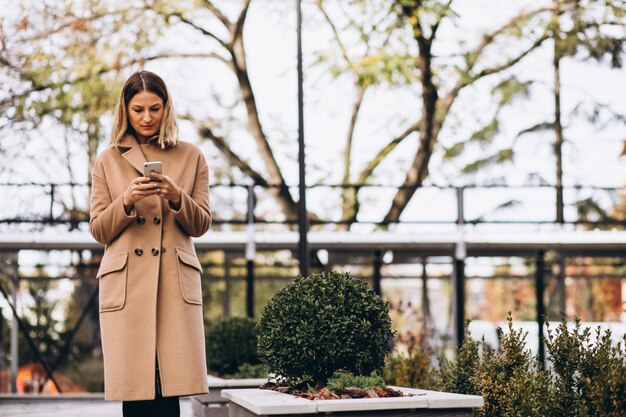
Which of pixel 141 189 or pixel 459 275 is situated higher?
pixel 141 189

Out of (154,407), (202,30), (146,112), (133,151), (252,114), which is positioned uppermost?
(202,30)

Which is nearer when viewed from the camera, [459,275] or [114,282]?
[114,282]

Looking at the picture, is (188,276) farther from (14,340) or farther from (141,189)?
(14,340)

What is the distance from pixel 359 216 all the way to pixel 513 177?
11.4 feet

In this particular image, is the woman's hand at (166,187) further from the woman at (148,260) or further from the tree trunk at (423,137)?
the tree trunk at (423,137)

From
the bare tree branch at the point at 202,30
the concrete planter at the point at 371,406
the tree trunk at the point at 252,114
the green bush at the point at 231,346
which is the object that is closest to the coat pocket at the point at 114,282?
the concrete planter at the point at 371,406

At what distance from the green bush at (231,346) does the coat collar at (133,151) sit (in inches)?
267

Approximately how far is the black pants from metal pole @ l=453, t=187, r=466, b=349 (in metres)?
15.2

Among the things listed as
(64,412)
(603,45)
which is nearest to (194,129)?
(603,45)

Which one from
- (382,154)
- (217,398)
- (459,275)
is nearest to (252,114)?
(382,154)

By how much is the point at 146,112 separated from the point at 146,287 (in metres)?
0.73

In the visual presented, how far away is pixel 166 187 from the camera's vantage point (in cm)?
449

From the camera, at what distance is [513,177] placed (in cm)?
2273

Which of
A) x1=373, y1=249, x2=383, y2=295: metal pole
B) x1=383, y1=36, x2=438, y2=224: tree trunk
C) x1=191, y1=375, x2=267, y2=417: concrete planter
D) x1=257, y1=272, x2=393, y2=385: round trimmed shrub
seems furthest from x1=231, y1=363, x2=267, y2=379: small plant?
x1=383, y1=36, x2=438, y2=224: tree trunk
